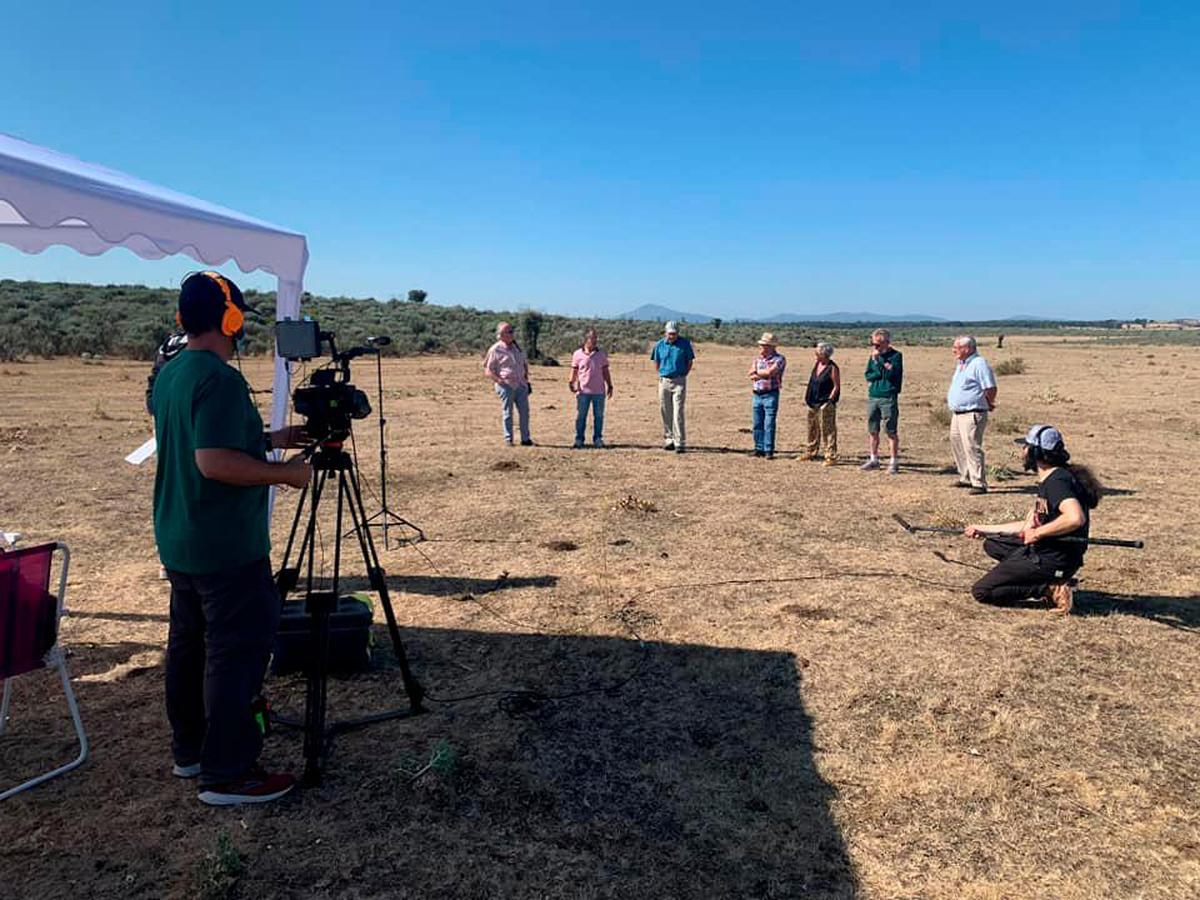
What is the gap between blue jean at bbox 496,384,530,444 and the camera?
39.2 ft

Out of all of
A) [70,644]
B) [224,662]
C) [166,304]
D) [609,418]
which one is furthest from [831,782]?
[166,304]

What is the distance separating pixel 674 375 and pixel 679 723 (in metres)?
7.82

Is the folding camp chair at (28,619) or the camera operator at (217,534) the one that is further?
the folding camp chair at (28,619)

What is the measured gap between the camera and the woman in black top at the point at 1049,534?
535 cm

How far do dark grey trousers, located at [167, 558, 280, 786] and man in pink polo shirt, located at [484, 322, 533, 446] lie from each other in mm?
8340

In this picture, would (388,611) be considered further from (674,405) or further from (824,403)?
(674,405)

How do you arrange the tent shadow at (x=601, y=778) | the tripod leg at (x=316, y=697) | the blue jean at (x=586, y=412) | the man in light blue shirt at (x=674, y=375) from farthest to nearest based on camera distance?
the blue jean at (x=586, y=412), the man in light blue shirt at (x=674, y=375), the tripod leg at (x=316, y=697), the tent shadow at (x=601, y=778)

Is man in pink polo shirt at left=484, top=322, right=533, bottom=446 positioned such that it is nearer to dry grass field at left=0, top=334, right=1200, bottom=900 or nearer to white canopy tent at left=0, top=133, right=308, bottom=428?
dry grass field at left=0, top=334, right=1200, bottom=900

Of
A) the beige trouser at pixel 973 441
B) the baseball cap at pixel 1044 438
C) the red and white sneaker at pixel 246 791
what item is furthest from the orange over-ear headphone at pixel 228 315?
the beige trouser at pixel 973 441

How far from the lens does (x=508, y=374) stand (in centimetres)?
1177

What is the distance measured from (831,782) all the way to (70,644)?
4.32m

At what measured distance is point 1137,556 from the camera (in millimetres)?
6844

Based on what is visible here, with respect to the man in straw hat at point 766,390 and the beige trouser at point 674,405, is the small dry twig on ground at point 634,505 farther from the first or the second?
the beige trouser at point 674,405

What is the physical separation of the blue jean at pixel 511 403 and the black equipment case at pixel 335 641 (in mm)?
7501
